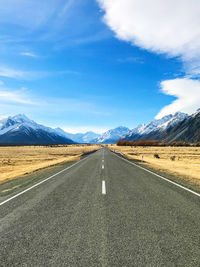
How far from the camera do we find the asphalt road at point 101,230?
3.40m

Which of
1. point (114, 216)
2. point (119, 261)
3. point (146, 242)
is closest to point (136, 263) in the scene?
point (119, 261)

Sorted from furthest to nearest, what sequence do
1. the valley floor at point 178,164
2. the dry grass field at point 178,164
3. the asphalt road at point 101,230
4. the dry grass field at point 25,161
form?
the dry grass field at point 25,161
the dry grass field at point 178,164
the valley floor at point 178,164
the asphalt road at point 101,230

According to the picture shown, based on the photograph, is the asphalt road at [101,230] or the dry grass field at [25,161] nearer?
the asphalt road at [101,230]

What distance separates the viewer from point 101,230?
4484mm

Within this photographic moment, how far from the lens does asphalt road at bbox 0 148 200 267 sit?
3404mm

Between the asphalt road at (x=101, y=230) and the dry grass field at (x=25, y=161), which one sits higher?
the asphalt road at (x=101, y=230)

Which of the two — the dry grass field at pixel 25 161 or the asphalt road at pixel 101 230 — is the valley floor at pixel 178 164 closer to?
the asphalt road at pixel 101 230

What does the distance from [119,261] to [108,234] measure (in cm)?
98

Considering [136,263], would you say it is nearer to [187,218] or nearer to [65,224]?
[65,224]

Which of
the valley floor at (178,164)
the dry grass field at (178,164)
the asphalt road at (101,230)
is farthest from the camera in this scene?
the dry grass field at (178,164)

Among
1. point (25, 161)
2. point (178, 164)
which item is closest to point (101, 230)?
point (178, 164)

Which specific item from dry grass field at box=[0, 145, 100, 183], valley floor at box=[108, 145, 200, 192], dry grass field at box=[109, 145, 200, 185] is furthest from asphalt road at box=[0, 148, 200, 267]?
dry grass field at box=[0, 145, 100, 183]

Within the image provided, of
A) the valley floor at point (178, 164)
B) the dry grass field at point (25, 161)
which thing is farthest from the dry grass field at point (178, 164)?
the dry grass field at point (25, 161)

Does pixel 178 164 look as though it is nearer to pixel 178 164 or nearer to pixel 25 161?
pixel 178 164
